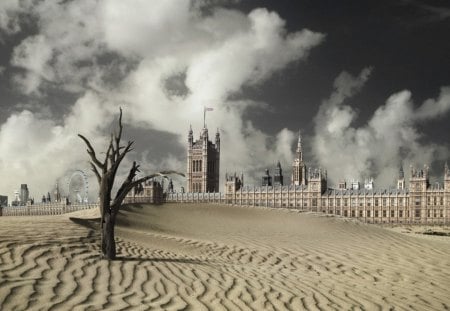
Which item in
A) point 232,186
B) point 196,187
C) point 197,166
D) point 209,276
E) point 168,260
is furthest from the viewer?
point 197,166

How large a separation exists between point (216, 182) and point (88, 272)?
400 ft

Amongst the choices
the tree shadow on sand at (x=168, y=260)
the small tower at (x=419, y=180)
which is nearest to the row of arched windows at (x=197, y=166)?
the small tower at (x=419, y=180)

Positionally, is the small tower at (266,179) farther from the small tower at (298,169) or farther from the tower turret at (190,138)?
the tower turret at (190,138)

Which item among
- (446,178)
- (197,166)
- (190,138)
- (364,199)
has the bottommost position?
(364,199)

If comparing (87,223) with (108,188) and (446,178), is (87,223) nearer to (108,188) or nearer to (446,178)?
(108,188)

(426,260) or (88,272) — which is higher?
(88,272)

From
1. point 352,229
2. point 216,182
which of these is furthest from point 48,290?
point 216,182

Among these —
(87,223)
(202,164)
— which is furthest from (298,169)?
(87,223)

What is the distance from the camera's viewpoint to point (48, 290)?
7625mm

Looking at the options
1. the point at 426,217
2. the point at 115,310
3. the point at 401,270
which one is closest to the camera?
the point at 115,310

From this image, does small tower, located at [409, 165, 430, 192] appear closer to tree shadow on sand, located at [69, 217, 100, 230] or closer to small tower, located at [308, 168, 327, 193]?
small tower, located at [308, 168, 327, 193]

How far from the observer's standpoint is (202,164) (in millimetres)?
125875

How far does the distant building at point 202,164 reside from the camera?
409ft

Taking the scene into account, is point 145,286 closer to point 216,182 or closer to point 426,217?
point 426,217
